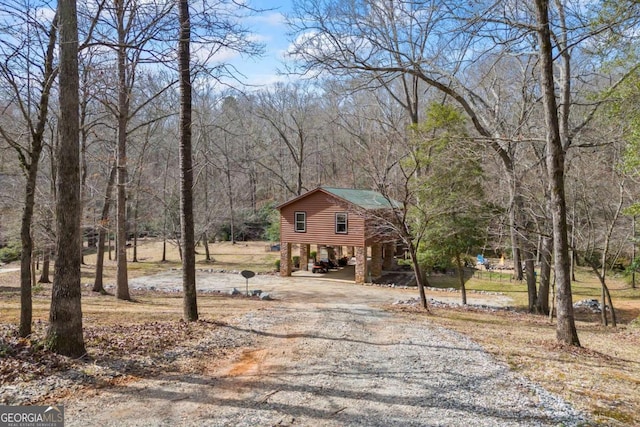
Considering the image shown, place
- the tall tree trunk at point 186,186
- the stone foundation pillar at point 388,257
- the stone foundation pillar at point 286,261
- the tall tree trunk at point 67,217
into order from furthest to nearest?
the stone foundation pillar at point 388,257 → the stone foundation pillar at point 286,261 → the tall tree trunk at point 186,186 → the tall tree trunk at point 67,217

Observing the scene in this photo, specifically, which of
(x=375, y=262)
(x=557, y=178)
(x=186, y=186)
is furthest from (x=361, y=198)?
(x=557, y=178)

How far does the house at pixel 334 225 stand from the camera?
76.0ft

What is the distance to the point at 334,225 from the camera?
79.2 ft

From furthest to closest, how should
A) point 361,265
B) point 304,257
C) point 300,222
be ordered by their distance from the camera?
point 304,257 < point 300,222 < point 361,265

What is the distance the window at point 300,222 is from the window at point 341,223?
2.15m

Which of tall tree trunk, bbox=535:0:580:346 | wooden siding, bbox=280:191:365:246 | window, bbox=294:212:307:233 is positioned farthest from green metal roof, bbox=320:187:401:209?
tall tree trunk, bbox=535:0:580:346

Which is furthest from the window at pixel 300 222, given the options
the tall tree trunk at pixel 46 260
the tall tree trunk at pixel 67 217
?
the tall tree trunk at pixel 67 217

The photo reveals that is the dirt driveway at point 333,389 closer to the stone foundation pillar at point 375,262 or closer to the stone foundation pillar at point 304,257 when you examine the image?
the stone foundation pillar at point 375,262

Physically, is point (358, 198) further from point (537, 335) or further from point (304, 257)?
point (537, 335)

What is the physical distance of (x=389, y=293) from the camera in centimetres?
1953

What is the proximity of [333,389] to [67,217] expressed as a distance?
13.9 ft

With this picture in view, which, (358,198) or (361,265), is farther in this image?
(358,198)

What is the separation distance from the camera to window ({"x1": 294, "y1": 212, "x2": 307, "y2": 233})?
2512 centimetres

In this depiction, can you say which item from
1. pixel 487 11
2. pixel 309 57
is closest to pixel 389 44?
pixel 309 57
